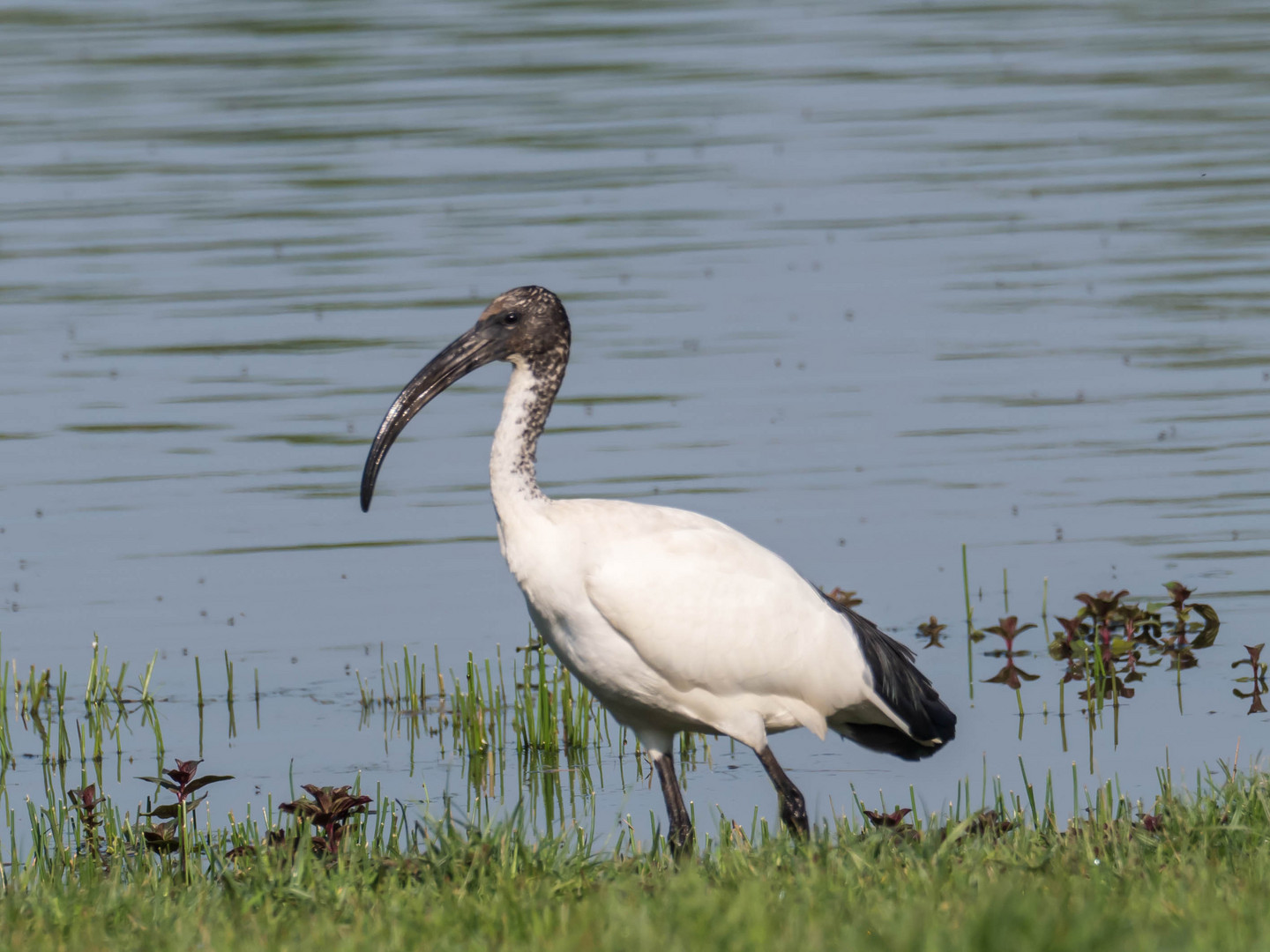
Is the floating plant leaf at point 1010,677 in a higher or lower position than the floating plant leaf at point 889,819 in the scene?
higher

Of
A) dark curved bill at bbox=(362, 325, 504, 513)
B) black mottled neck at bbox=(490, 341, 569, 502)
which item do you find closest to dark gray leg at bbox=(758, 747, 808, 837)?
black mottled neck at bbox=(490, 341, 569, 502)

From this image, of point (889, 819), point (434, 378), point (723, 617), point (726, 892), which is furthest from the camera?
point (434, 378)

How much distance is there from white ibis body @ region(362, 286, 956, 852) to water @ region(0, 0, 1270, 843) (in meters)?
1.13

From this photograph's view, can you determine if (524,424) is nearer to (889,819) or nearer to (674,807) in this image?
(674,807)

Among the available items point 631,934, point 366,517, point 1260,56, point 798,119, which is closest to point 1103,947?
point 631,934

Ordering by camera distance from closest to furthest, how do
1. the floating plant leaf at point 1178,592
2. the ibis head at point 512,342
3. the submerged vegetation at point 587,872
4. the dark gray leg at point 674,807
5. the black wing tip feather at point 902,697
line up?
the submerged vegetation at point 587,872 → the dark gray leg at point 674,807 → the ibis head at point 512,342 → the black wing tip feather at point 902,697 → the floating plant leaf at point 1178,592

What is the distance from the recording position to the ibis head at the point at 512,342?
6.67 metres

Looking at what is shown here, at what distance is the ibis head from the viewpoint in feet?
21.9

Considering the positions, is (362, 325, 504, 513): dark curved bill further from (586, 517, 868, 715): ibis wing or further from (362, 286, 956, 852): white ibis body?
(586, 517, 868, 715): ibis wing

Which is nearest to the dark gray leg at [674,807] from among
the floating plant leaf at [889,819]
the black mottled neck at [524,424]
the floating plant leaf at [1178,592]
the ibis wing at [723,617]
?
the ibis wing at [723,617]

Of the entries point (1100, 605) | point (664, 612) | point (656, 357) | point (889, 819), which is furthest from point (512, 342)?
point (656, 357)

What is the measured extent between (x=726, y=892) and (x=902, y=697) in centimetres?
222

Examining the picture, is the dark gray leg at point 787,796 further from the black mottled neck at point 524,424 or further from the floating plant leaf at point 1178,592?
the floating plant leaf at point 1178,592

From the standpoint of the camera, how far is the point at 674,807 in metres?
6.65
